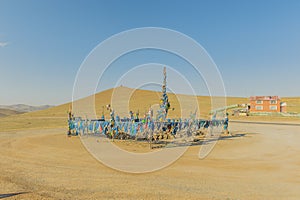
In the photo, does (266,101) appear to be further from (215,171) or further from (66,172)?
(66,172)

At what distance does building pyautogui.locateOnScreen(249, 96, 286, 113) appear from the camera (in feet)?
190

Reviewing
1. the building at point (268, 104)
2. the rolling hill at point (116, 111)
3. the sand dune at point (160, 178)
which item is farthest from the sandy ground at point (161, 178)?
the building at point (268, 104)

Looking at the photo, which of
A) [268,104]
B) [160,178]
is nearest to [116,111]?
[268,104]

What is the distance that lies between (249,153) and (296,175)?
4.89m

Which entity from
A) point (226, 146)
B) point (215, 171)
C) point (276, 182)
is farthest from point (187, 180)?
point (226, 146)

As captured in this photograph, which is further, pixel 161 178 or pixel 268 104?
pixel 268 104

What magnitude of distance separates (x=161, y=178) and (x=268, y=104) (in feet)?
190

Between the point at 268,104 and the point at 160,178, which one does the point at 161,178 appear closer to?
the point at 160,178

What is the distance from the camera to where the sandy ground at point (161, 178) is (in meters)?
7.57

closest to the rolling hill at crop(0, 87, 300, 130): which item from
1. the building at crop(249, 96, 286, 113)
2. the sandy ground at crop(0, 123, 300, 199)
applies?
the building at crop(249, 96, 286, 113)

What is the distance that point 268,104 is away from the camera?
5862 cm

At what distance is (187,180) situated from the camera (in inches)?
360

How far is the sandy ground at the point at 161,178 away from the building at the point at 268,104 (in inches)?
1915

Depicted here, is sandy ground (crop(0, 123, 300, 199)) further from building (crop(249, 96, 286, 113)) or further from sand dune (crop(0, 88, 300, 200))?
building (crop(249, 96, 286, 113))
